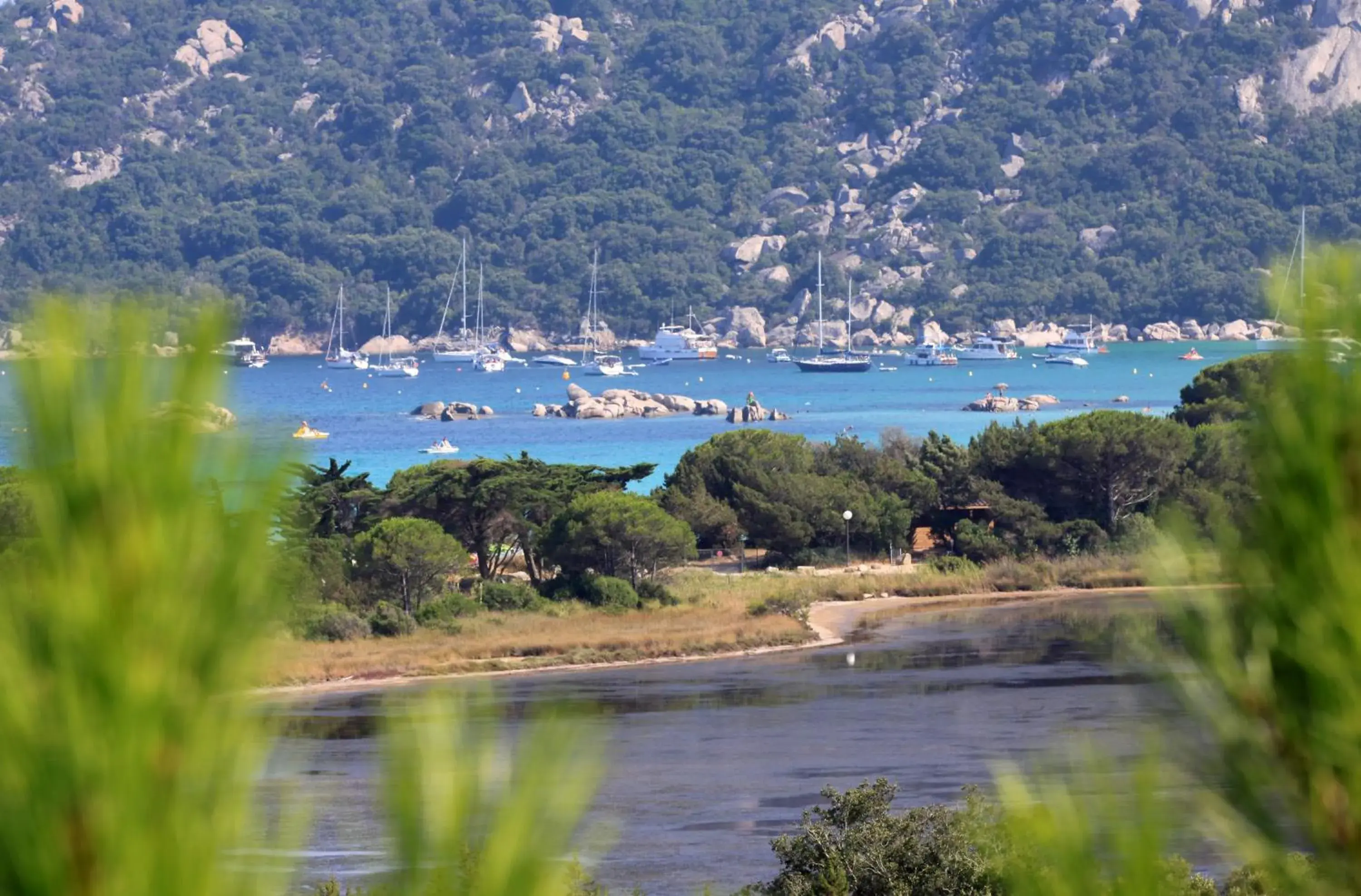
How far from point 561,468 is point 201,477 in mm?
47385

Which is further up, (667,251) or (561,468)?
(667,251)

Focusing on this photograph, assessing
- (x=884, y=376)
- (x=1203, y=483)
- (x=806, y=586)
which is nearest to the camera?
(x=1203, y=483)

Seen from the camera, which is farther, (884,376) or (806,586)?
(884,376)

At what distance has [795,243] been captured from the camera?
172250 millimetres

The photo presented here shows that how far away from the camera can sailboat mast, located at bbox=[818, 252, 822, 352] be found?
505ft

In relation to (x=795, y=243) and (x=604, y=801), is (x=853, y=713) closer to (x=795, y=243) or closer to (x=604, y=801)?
(x=604, y=801)

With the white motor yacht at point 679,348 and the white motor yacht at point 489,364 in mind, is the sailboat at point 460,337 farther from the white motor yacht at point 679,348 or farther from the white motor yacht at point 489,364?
the white motor yacht at point 679,348

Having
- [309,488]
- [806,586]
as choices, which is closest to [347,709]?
[806,586]

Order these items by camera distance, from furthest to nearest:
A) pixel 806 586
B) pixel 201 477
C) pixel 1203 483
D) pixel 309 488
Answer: pixel 806 586 → pixel 1203 483 → pixel 309 488 → pixel 201 477

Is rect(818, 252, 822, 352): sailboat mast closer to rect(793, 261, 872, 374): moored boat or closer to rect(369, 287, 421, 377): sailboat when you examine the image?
rect(793, 261, 872, 374): moored boat

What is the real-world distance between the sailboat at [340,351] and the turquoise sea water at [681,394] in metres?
0.95

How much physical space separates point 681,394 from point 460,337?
48.5 meters

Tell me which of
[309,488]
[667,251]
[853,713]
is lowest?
[853,713]

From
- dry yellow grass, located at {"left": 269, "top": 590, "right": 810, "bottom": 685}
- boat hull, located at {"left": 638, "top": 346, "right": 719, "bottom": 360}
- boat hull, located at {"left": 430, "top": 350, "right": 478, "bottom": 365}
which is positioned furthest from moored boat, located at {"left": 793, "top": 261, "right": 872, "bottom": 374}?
dry yellow grass, located at {"left": 269, "top": 590, "right": 810, "bottom": 685}
